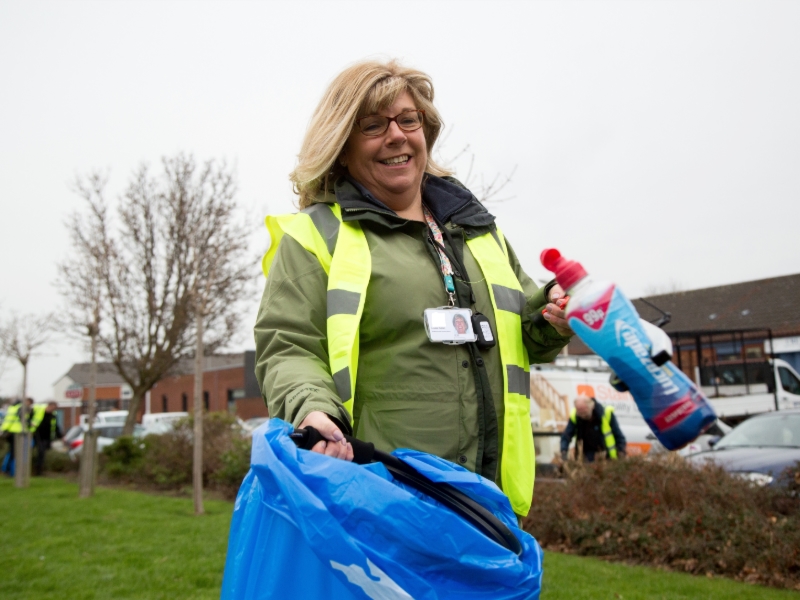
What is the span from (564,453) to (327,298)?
8195 millimetres

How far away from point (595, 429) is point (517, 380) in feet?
25.5

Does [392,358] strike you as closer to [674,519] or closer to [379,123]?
[379,123]

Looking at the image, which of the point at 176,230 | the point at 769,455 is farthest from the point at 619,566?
the point at 176,230

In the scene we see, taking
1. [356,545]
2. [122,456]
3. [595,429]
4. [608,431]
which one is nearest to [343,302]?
[356,545]

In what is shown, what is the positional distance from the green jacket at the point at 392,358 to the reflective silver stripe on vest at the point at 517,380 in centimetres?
3

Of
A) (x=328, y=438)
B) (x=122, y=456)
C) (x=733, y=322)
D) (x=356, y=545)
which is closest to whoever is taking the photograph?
(x=356, y=545)

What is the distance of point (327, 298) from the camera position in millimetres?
2088

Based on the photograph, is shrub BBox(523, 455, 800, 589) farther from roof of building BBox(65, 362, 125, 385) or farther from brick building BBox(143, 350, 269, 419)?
roof of building BBox(65, 362, 125, 385)

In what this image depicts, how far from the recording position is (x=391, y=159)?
238cm

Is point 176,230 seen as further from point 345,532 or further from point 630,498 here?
point 345,532

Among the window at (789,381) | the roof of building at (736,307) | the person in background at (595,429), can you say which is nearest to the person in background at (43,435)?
A: the roof of building at (736,307)

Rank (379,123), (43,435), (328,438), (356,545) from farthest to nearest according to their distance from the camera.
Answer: (43,435)
(379,123)
(328,438)
(356,545)

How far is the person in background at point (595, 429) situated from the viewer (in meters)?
9.42

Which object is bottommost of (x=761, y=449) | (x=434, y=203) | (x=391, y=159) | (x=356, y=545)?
(x=761, y=449)
